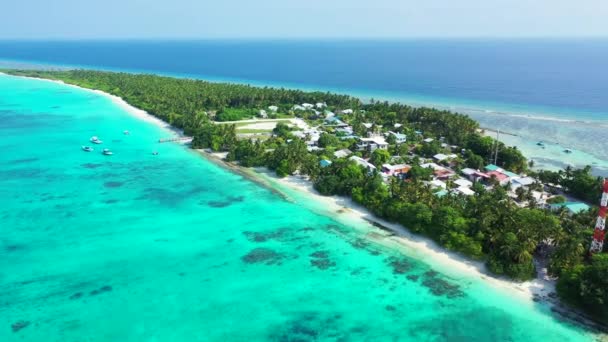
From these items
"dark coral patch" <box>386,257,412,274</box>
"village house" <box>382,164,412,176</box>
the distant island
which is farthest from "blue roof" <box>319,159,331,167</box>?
"dark coral patch" <box>386,257,412,274</box>

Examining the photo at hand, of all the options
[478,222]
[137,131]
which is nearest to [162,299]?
[478,222]

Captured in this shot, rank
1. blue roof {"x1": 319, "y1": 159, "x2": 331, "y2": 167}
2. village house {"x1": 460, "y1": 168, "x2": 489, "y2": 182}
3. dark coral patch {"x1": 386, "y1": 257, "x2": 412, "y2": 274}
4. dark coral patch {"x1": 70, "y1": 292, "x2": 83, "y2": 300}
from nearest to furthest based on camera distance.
→ dark coral patch {"x1": 70, "y1": 292, "x2": 83, "y2": 300}, dark coral patch {"x1": 386, "y1": 257, "x2": 412, "y2": 274}, village house {"x1": 460, "y1": 168, "x2": 489, "y2": 182}, blue roof {"x1": 319, "y1": 159, "x2": 331, "y2": 167}

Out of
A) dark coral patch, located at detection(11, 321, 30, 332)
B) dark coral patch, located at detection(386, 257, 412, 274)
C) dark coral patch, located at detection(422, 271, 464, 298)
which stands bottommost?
dark coral patch, located at detection(11, 321, 30, 332)

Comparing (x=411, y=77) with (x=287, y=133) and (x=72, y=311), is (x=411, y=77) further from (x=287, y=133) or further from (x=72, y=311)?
(x=72, y=311)

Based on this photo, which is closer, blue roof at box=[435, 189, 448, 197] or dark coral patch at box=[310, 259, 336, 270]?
dark coral patch at box=[310, 259, 336, 270]

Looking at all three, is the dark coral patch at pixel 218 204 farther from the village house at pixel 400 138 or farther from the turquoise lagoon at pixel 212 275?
the village house at pixel 400 138

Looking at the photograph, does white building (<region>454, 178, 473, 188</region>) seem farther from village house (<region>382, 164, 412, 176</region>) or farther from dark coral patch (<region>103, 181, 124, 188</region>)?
dark coral patch (<region>103, 181, 124, 188</region>)
